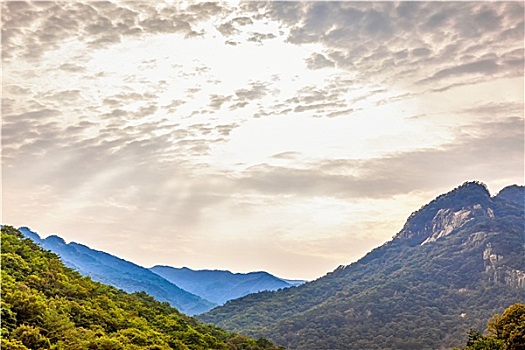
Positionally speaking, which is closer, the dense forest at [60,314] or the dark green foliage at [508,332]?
the dense forest at [60,314]

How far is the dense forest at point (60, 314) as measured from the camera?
16.8m

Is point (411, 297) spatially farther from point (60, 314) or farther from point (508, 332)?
point (60, 314)

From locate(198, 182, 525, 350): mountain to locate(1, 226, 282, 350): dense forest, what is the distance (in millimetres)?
85876

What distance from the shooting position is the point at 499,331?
34.4m

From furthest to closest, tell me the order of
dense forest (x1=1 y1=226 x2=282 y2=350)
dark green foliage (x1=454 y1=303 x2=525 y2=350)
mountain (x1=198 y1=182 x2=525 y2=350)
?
mountain (x1=198 y1=182 x2=525 y2=350)
dark green foliage (x1=454 y1=303 x2=525 y2=350)
dense forest (x1=1 y1=226 x2=282 y2=350)

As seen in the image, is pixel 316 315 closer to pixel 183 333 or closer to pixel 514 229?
pixel 514 229

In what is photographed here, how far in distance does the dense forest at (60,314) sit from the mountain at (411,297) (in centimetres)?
8588

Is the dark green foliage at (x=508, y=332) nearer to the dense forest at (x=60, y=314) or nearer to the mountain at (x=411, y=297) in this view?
the dense forest at (x=60, y=314)

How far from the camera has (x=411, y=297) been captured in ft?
483

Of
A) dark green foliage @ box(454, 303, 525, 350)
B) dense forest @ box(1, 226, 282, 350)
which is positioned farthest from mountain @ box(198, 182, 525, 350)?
dense forest @ box(1, 226, 282, 350)

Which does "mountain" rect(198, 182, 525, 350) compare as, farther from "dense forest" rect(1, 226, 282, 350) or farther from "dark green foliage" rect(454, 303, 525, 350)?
"dense forest" rect(1, 226, 282, 350)

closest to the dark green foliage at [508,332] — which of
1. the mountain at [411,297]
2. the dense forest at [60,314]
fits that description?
the dense forest at [60,314]

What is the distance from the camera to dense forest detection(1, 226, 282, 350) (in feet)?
55.0

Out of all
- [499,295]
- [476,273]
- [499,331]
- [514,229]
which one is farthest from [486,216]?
[499,331]
